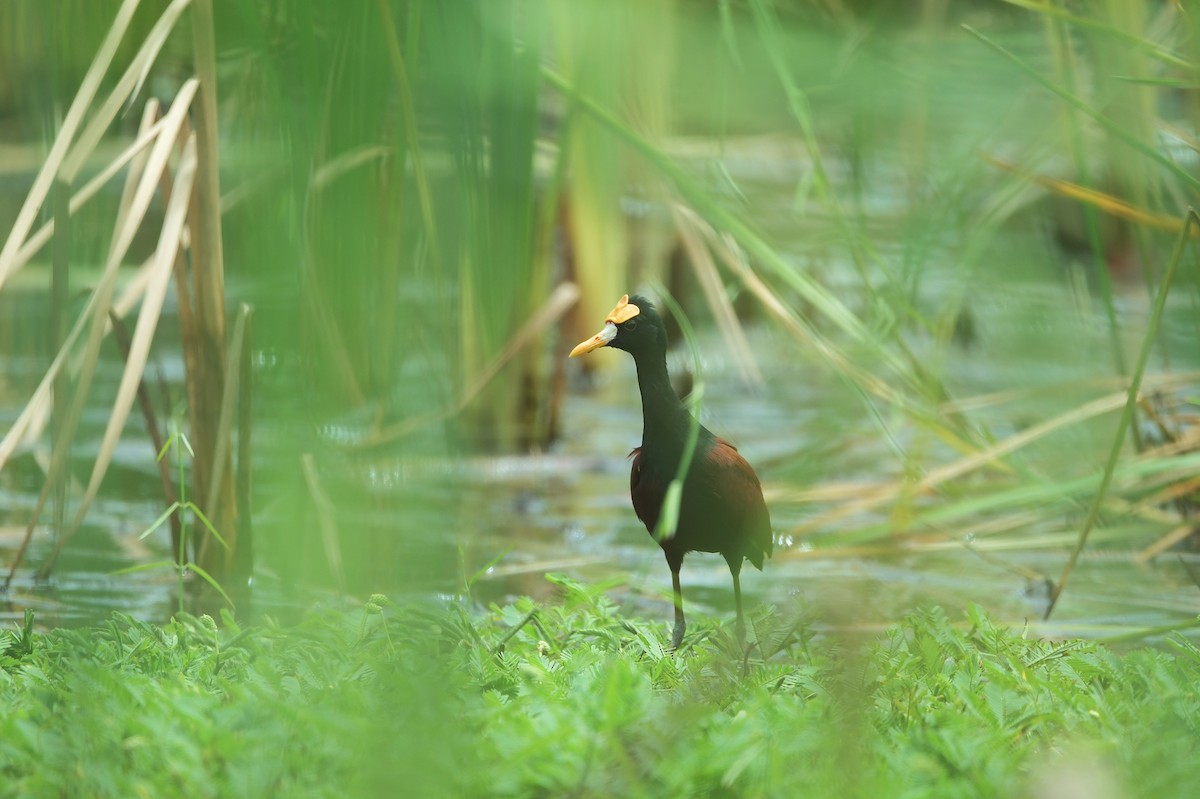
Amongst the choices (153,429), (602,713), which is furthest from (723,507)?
(153,429)

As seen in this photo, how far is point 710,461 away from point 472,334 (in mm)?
1432

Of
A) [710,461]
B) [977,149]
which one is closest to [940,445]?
[710,461]

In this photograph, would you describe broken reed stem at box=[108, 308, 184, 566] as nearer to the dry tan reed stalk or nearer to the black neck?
the dry tan reed stalk

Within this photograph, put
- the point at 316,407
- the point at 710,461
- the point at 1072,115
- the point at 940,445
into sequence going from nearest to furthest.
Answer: the point at 316,407 < the point at 1072,115 < the point at 710,461 < the point at 940,445

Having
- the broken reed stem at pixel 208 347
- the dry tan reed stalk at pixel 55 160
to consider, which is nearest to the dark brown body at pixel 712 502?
the broken reed stem at pixel 208 347

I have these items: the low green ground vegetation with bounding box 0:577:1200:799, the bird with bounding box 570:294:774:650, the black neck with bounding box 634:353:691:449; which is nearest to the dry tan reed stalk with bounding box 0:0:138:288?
the low green ground vegetation with bounding box 0:577:1200:799

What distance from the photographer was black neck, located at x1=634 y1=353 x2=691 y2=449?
7.93 feet

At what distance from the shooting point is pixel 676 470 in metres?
2.39

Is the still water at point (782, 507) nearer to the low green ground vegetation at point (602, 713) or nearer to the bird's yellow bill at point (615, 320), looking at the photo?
the low green ground vegetation at point (602, 713)

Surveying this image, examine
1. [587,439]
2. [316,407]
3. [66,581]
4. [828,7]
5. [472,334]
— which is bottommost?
[587,439]

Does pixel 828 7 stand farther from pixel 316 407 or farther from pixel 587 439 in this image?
pixel 587 439

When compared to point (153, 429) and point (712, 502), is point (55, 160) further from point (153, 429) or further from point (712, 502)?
point (712, 502)

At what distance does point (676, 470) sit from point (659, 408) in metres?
0.12

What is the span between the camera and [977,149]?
98cm
